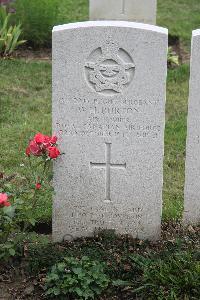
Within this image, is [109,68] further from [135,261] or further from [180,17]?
[180,17]

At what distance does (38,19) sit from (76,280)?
18.4 feet

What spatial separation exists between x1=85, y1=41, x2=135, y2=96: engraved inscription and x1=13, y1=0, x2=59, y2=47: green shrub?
15.8 feet

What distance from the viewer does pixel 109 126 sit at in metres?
5.23

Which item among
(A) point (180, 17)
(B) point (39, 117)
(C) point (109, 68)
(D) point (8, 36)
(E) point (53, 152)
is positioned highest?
(A) point (180, 17)

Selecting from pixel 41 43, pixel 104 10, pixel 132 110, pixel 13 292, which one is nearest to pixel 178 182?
pixel 132 110

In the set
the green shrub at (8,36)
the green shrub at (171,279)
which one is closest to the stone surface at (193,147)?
the green shrub at (171,279)

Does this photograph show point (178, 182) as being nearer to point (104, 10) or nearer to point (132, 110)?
point (132, 110)

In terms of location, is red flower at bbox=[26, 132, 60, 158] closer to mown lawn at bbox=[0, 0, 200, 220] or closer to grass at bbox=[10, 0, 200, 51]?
mown lawn at bbox=[0, 0, 200, 220]

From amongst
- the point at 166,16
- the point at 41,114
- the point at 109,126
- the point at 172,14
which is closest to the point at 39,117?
the point at 41,114

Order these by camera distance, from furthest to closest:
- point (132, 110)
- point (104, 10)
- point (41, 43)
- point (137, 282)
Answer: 1. point (41, 43)
2. point (104, 10)
3. point (132, 110)
4. point (137, 282)

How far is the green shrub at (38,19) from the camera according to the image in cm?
974

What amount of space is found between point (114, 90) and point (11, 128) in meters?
2.63

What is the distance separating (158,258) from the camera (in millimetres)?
5082

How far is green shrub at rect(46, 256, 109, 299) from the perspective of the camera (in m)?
4.76
